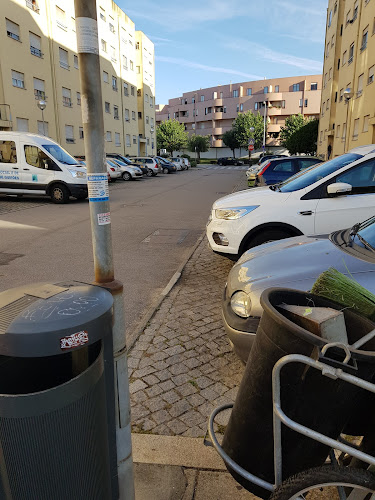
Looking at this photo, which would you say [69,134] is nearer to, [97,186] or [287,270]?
[287,270]

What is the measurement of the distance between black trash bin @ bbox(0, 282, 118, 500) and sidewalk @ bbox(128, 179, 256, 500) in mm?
764

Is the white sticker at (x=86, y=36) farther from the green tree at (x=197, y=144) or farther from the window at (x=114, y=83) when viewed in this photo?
the green tree at (x=197, y=144)

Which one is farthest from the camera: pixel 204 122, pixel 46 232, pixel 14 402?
pixel 204 122

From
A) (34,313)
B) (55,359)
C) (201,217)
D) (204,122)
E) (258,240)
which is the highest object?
Answer: (204,122)

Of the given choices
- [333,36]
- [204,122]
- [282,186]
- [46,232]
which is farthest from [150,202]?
[204,122]

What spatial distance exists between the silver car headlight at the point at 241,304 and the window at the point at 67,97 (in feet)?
98.2

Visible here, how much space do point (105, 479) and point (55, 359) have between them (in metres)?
0.59

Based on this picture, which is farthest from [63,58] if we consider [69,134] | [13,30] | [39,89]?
[13,30]

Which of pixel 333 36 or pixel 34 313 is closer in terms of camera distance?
pixel 34 313

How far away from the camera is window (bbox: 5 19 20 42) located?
75.1 ft

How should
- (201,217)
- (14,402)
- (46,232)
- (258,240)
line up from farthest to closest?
(201,217), (46,232), (258,240), (14,402)

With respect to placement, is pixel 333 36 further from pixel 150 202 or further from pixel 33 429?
pixel 33 429

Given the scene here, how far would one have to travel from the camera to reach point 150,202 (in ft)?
50.1

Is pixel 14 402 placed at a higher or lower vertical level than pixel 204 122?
lower
